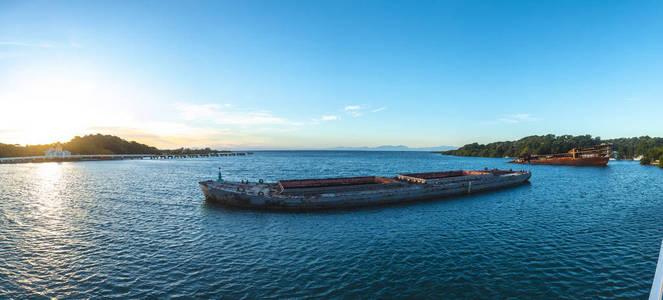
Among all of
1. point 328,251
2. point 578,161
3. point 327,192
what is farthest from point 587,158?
point 328,251

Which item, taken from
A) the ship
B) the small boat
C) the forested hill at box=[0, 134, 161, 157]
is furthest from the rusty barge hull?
the forested hill at box=[0, 134, 161, 157]

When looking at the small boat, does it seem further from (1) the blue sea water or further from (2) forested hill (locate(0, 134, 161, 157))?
(2) forested hill (locate(0, 134, 161, 157))

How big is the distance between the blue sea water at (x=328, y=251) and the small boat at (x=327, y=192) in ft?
4.91

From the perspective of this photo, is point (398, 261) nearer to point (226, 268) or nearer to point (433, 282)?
point (433, 282)

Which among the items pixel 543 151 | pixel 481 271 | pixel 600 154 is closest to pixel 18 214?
pixel 481 271

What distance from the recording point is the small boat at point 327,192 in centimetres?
2828

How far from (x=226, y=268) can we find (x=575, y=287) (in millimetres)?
18717

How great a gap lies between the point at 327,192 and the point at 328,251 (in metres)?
14.2

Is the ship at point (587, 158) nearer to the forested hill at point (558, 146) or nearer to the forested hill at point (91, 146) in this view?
the forested hill at point (558, 146)

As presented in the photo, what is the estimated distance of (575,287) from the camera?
44.3 feet

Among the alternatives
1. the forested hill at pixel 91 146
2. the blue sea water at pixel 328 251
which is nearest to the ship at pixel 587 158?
the blue sea water at pixel 328 251

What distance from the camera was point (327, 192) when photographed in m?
32.0

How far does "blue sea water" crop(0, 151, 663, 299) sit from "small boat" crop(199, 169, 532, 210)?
1.50 m

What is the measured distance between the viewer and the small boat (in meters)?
28.3
